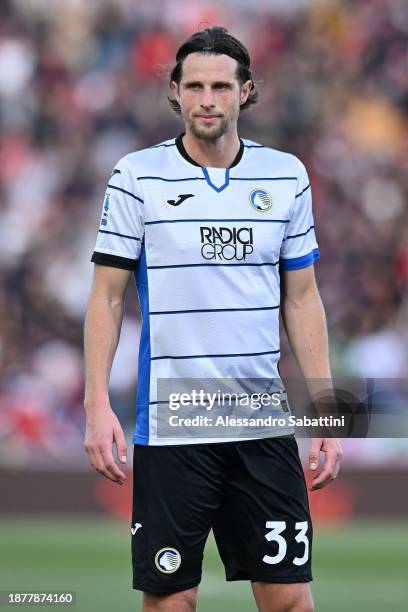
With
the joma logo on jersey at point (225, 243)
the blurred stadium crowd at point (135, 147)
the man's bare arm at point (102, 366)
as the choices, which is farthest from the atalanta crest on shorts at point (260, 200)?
the blurred stadium crowd at point (135, 147)

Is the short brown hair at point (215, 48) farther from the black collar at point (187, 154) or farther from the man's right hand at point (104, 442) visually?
the man's right hand at point (104, 442)

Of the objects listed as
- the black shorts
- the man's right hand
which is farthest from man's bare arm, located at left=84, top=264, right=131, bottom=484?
the black shorts

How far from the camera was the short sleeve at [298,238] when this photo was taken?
4426mm

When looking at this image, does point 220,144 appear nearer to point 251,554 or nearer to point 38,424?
point 251,554

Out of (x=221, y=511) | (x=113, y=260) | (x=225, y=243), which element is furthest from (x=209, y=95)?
(x=221, y=511)

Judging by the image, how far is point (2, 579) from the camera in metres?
8.31

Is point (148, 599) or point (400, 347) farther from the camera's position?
point (400, 347)

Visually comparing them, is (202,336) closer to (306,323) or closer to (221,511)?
(306,323)

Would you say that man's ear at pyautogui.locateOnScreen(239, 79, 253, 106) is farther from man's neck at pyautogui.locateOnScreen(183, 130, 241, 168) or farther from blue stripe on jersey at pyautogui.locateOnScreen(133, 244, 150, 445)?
blue stripe on jersey at pyautogui.locateOnScreen(133, 244, 150, 445)

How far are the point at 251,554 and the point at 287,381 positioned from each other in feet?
1.99

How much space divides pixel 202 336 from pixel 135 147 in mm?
8913

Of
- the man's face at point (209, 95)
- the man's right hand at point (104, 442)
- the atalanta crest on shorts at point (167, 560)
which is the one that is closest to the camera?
the man's right hand at point (104, 442)

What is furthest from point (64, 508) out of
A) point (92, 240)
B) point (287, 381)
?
point (287, 381)

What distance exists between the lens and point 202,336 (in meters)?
4.23
